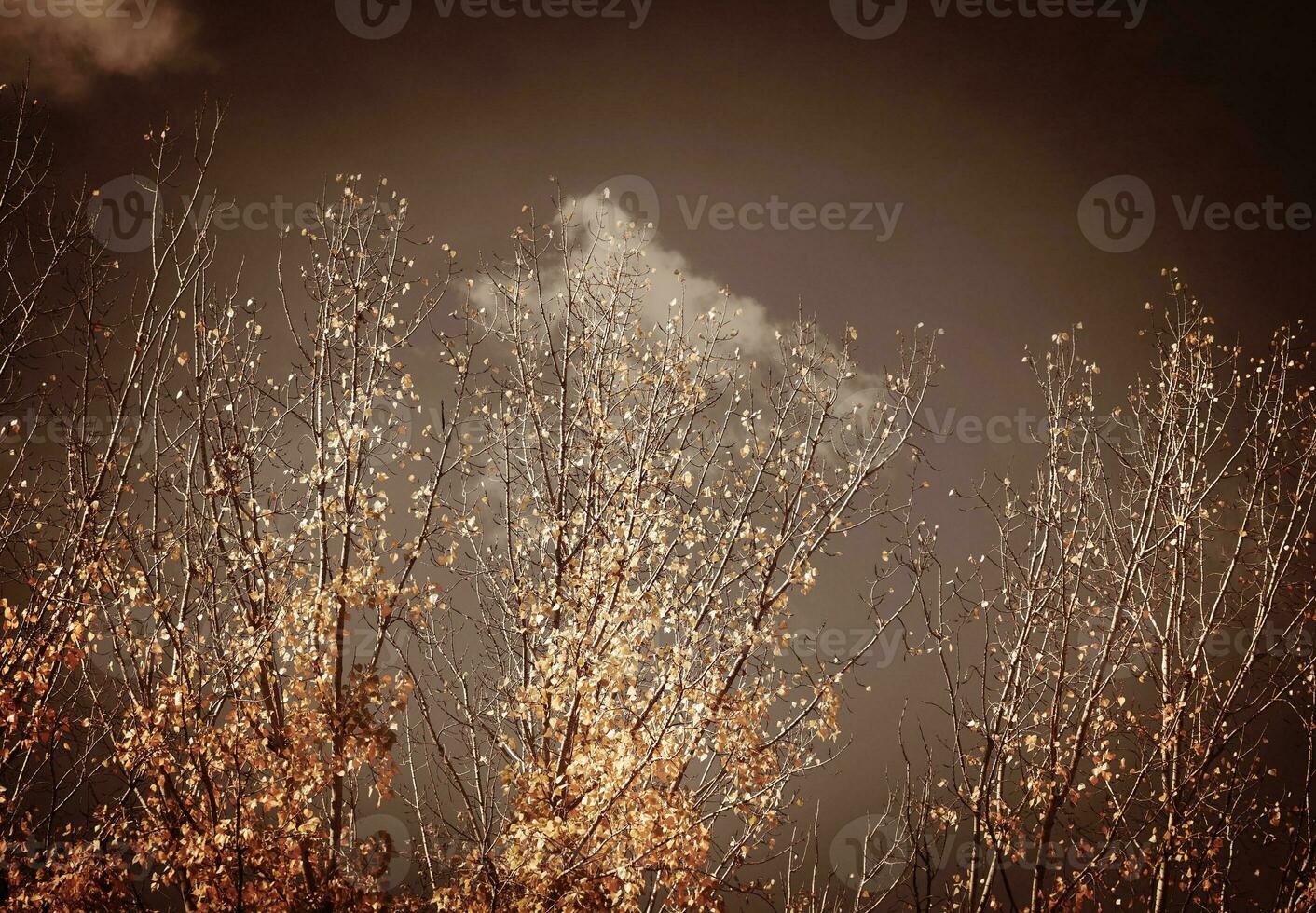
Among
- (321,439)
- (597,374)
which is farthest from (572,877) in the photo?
(597,374)

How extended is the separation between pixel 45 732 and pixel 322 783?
2.95 meters

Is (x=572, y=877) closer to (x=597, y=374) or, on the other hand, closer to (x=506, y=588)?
(x=506, y=588)

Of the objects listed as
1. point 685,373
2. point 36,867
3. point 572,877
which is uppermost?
point 685,373

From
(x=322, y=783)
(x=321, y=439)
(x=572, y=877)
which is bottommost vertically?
(x=572, y=877)

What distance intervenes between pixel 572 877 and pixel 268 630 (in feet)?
12.7

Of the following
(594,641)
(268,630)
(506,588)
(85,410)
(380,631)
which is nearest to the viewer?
(85,410)

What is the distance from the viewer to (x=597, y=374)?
32.6 feet

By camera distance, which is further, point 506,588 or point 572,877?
point 506,588

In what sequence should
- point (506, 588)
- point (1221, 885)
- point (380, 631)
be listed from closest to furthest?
point (380, 631) < point (1221, 885) < point (506, 588)

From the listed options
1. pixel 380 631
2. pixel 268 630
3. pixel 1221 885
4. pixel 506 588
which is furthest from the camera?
pixel 506 588

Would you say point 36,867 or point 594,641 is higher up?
point 594,641

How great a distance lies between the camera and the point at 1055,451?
8.52 metres

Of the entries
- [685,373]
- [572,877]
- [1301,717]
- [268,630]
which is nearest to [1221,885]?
[1301,717]

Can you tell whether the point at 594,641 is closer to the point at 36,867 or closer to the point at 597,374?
the point at 597,374
